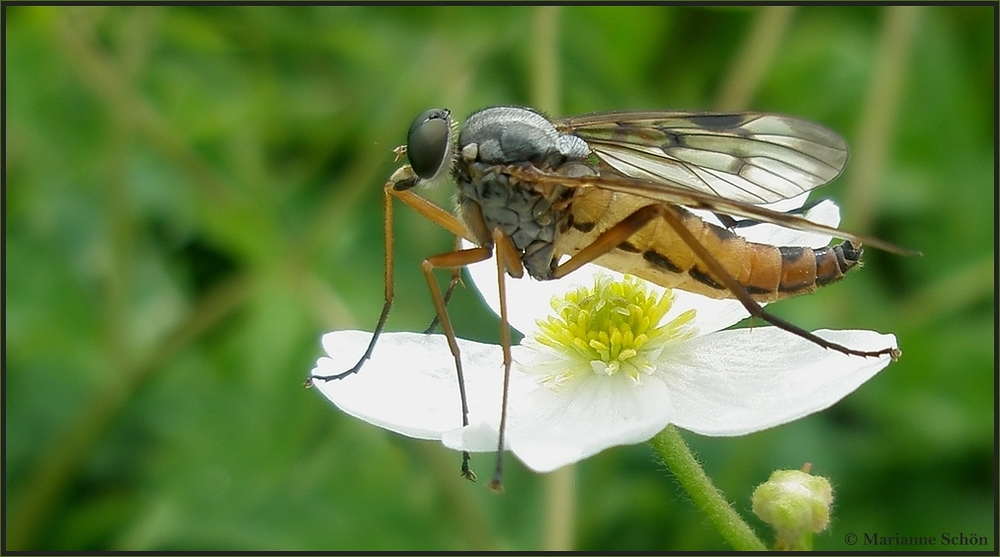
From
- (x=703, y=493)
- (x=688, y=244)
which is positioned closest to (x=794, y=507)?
(x=703, y=493)

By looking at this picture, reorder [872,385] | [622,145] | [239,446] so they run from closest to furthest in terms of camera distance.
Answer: [622,145], [239,446], [872,385]

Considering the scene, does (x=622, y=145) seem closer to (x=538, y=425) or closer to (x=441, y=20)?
(x=538, y=425)

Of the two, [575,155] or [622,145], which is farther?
[622,145]

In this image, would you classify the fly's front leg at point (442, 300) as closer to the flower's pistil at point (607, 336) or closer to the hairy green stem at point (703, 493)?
the flower's pistil at point (607, 336)

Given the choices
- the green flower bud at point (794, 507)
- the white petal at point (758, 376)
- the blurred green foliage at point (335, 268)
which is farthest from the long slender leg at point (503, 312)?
the blurred green foliage at point (335, 268)

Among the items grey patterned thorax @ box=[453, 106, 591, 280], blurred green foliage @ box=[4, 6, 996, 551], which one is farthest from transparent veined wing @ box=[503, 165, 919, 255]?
blurred green foliage @ box=[4, 6, 996, 551]

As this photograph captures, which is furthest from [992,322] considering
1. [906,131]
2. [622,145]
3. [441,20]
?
[441,20]

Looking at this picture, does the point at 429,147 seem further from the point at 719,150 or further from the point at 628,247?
the point at 719,150

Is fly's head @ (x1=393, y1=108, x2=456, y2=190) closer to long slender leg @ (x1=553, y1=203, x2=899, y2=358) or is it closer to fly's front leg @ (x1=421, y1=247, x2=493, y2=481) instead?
fly's front leg @ (x1=421, y1=247, x2=493, y2=481)
